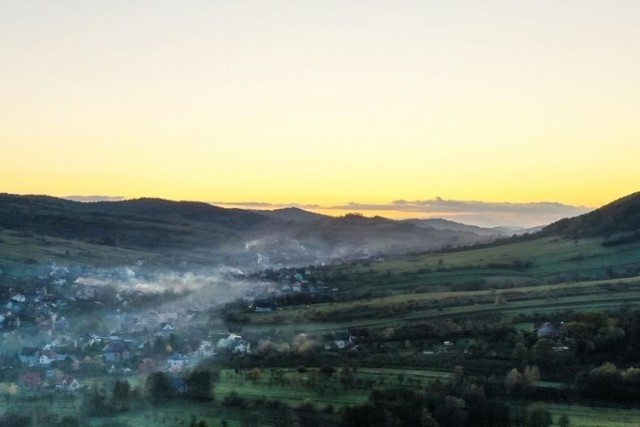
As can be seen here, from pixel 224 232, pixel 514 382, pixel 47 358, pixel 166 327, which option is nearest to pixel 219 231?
pixel 224 232

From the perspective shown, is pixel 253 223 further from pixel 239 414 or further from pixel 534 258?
pixel 239 414

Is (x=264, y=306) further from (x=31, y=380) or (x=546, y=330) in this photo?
(x=31, y=380)

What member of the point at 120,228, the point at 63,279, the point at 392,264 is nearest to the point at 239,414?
the point at 63,279

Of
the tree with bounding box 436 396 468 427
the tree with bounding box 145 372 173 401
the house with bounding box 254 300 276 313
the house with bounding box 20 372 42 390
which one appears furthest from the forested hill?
the house with bounding box 20 372 42 390

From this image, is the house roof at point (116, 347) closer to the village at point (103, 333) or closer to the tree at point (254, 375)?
the village at point (103, 333)

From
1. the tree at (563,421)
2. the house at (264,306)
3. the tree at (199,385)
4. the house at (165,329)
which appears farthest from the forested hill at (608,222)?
the tree at (199,385)
